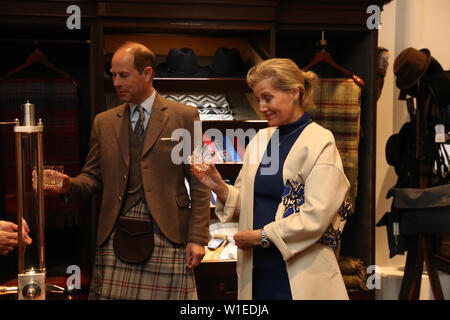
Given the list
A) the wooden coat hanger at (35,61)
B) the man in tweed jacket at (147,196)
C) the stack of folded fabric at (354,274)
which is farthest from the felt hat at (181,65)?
the stack of folded fabric at (354,274)

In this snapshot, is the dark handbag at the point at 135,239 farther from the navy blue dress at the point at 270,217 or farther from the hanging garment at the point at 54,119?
the hanging garment at the point at 54,119

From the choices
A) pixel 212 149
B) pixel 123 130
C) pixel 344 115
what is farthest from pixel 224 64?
pixel 123 130

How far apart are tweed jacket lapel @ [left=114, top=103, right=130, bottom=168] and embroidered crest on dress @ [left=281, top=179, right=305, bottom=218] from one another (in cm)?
81

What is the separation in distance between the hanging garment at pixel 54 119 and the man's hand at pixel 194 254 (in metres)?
1.43

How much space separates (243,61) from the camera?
360cm

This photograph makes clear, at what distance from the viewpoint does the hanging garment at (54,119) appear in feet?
11.6

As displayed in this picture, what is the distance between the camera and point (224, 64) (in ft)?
11.3

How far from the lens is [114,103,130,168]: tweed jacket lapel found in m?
2.43

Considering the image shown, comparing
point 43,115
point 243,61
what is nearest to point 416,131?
point 243,61

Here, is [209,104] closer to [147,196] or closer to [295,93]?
[147,196]

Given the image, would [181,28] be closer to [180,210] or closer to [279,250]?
[180,210]

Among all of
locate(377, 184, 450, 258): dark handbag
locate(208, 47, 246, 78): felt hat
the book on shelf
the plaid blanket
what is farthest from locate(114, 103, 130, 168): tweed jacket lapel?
locate(377, 184, 450, 258): dark handbag

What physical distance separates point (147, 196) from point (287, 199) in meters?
0.72
